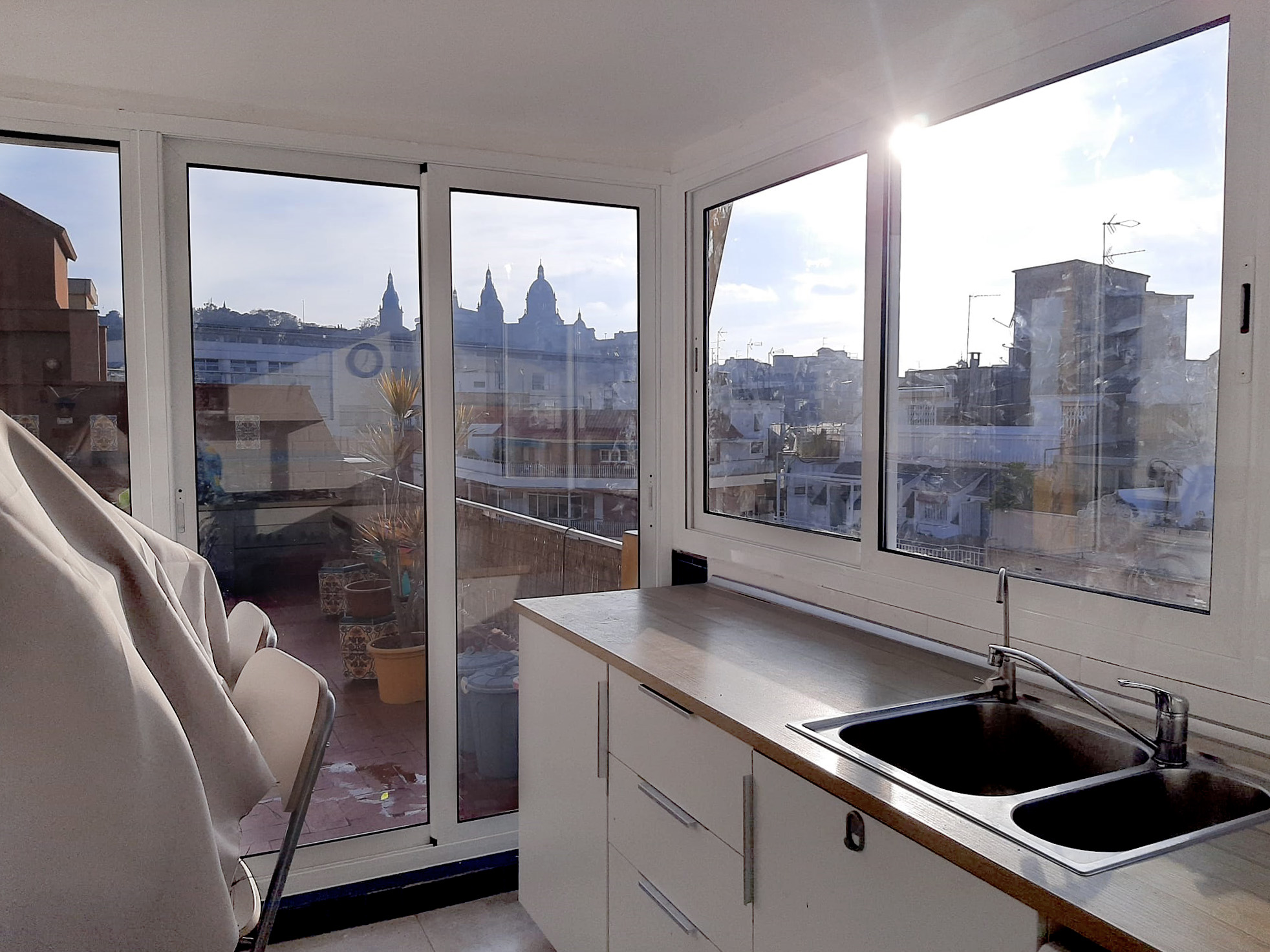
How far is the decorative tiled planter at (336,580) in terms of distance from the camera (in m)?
2.79

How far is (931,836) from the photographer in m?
1.18

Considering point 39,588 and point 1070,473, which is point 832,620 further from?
point 39,588

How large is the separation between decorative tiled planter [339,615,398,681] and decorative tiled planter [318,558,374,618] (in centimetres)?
4

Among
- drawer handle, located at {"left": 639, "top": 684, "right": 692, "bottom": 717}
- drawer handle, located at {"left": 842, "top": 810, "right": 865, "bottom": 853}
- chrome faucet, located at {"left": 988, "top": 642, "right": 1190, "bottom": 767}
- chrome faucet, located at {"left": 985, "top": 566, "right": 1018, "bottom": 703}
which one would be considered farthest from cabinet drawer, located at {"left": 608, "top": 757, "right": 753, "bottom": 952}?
chrome faucet, located at {"left": 988, "top": 642, "right": 1190, "bottom": 767}

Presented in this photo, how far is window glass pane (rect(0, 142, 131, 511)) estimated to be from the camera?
2.40 m

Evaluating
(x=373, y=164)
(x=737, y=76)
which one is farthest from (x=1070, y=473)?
(x=373, y=164)

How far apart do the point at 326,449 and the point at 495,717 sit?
98 centimetres

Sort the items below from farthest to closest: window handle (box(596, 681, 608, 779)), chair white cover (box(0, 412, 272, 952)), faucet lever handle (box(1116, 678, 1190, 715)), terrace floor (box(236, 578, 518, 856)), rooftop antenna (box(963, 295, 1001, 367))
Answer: terrace floor (box(236, 578, 518, 856)) < window handle (box(596, 681, 608, 779)) < rooftop antenna (box(963, 295, 1001, 367)) < faucet lever handle (box(1116, 678, 1190, 715)) < chair white cover (box(0, 412, 272, 952))

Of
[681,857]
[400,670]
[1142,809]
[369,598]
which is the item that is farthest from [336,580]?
[1142,809]

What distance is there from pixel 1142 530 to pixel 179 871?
1.58m

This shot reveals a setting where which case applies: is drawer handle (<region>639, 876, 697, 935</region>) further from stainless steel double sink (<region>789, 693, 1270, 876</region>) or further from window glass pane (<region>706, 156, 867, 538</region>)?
window glass pane (<region>706, 156, 867, 538</region>)

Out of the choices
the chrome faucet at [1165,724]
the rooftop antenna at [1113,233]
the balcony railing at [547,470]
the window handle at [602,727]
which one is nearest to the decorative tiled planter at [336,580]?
the balcony railing at [547,470]

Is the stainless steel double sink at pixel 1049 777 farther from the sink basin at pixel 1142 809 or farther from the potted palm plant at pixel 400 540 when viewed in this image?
the potted palm plant at pixel 400 540

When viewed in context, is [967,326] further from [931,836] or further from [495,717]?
[495,717]
